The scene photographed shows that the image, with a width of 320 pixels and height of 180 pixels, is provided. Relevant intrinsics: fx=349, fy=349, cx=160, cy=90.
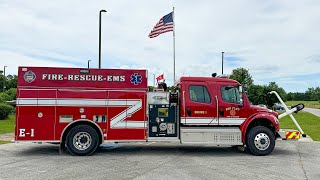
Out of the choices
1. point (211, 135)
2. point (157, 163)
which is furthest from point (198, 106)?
point (157, 163)

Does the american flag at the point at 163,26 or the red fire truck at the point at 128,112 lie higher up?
the american flag at the point at 163,26

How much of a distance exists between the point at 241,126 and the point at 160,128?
104 inches

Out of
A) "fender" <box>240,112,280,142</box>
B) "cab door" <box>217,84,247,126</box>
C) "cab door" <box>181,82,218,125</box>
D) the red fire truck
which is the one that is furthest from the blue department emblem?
"fender" <box>240,112,280,142</box>

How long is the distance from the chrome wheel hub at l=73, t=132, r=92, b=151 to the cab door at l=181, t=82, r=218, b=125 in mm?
3027

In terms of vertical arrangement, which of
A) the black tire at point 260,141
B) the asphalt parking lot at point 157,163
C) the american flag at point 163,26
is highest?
the american flag at point 163,26

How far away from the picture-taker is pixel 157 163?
9609mm

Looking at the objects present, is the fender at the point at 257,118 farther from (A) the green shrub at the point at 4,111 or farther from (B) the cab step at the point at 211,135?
(A) the green shrub at the point at 4,111

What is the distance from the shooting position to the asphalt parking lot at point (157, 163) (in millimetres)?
8125

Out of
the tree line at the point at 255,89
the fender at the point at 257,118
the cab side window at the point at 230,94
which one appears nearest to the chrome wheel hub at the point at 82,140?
the cab side window at the point at 230,94

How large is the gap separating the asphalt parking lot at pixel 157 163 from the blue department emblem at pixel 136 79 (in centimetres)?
233

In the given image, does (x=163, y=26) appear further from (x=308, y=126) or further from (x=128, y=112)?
(x=308, y=126)

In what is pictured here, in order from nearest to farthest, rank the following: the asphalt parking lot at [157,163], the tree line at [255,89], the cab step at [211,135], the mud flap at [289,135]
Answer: the asphalt parking lot at [157,163], the cab step at [211,135], the mud flap at [289,135], the tree line at [255,89]

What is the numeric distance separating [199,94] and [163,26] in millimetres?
9671

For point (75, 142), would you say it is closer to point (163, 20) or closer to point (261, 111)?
point (261, 111)
